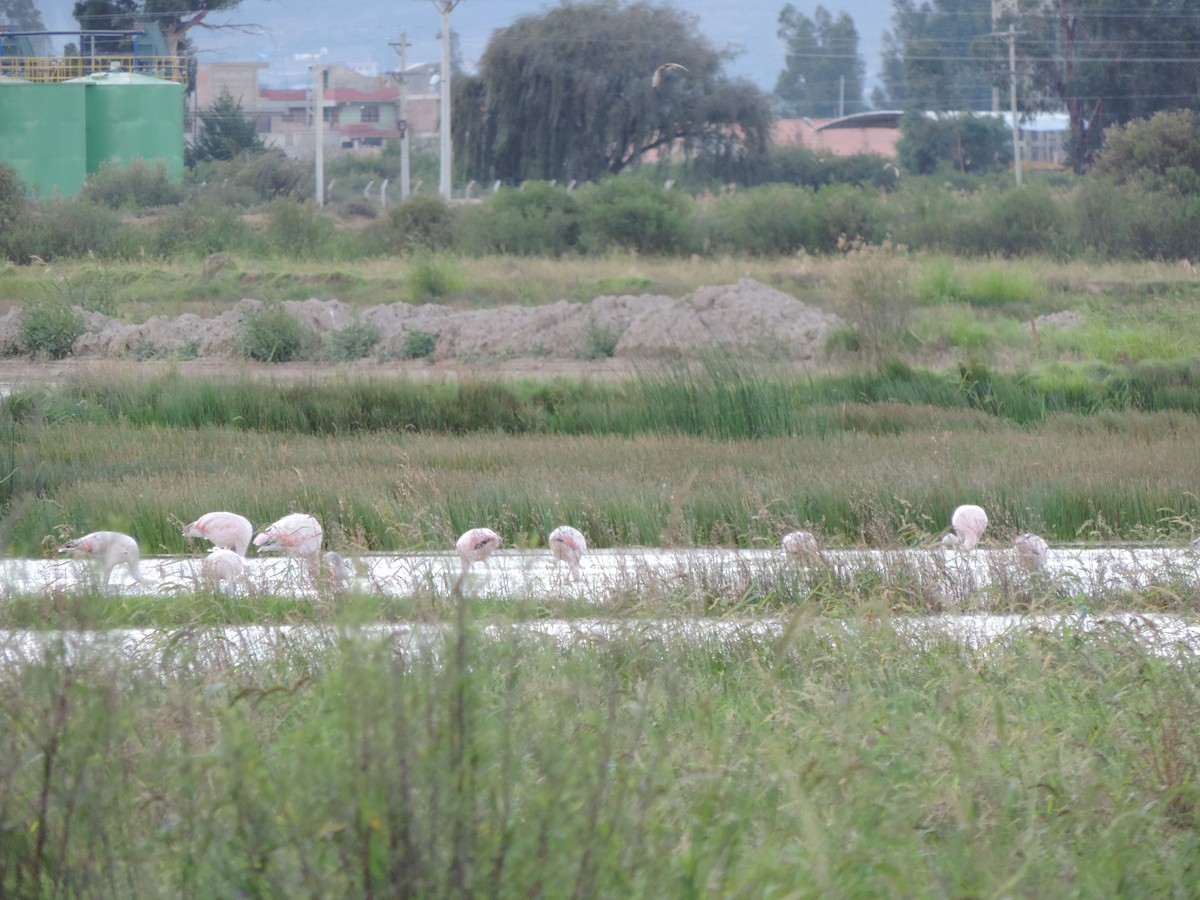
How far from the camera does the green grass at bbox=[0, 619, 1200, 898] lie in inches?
97.5

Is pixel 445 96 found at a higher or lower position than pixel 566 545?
higher

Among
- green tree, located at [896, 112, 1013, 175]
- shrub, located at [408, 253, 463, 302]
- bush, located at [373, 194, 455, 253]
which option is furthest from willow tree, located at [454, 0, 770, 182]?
shrub, located at [408, 253, 463, 302]

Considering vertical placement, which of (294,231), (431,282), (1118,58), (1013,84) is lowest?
(431,282)

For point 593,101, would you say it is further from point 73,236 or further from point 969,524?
point 969,524

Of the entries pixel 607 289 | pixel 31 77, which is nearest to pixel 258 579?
pixel 607 289

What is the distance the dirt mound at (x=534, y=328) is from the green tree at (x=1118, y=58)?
4259 centimetres

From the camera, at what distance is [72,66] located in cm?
5072

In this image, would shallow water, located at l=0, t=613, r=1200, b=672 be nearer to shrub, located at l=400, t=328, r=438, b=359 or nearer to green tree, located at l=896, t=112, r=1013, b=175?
shrub, located at l=400, t=328, r=438, b=359

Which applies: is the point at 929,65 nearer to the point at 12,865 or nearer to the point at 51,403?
the point at 51,403

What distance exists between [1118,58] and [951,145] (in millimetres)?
12652

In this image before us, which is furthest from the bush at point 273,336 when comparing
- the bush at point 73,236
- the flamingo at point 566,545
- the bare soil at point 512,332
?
the bush at point 73,236

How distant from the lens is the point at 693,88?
5625cm

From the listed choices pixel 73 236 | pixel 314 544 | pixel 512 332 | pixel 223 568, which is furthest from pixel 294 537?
pixel 73 236

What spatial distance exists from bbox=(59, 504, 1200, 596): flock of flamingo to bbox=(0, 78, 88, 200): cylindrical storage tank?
4217cm
